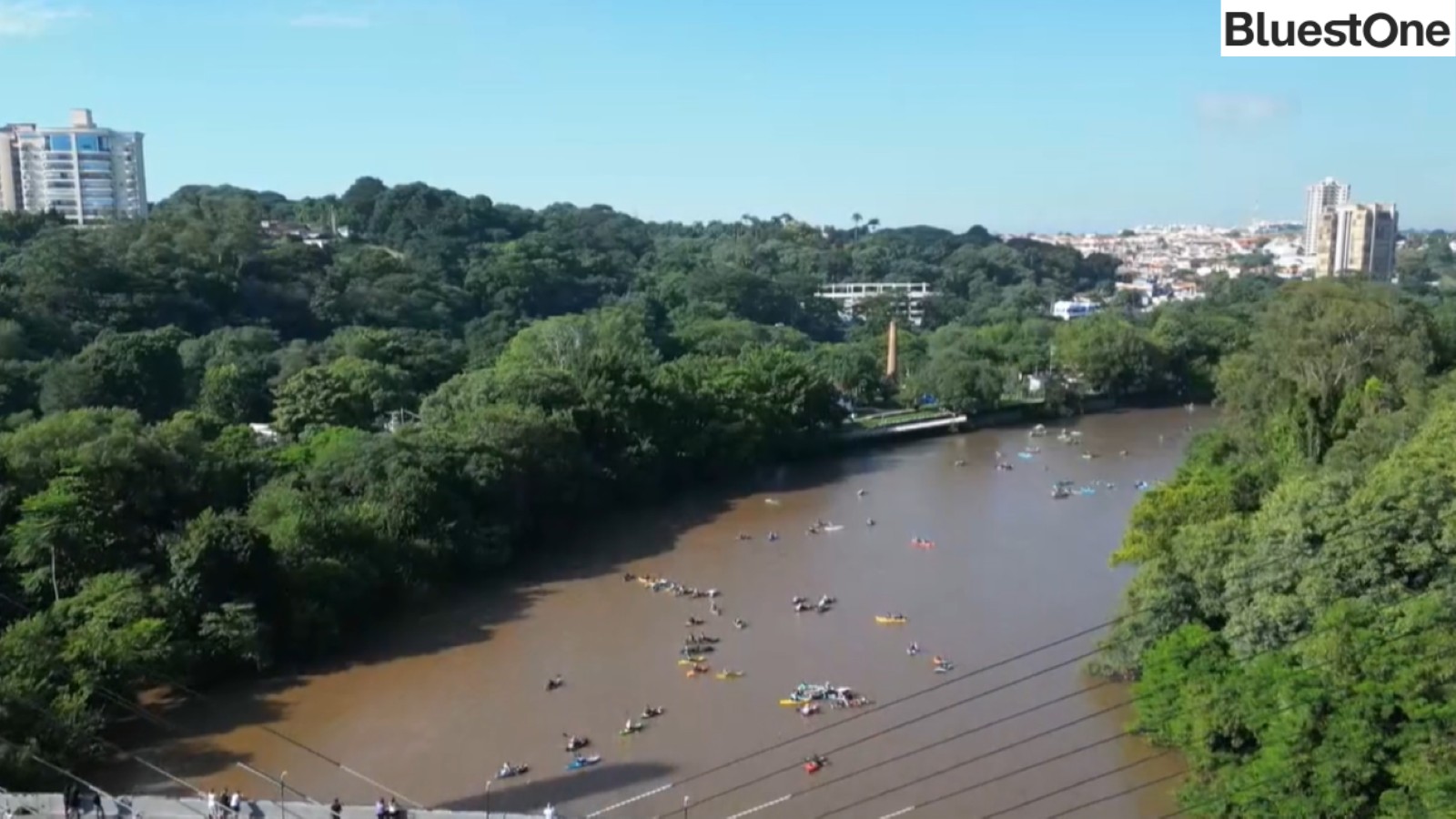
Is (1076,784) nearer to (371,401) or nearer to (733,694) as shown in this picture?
(733,694)

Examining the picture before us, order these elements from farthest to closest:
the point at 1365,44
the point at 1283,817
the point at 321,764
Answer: the point at 321,764
the point at 1365,44
the point at 1283,817

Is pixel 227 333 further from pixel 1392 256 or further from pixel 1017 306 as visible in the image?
pixel 1392 256

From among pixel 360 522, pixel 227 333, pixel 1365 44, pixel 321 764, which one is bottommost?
pixel 321 764

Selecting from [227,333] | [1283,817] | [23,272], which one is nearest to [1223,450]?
[1283,817]

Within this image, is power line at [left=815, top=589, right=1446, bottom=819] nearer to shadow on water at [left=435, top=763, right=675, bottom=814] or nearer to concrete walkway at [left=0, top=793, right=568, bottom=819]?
shadow on water at [left=435, top=763, right=675, bottom=814]

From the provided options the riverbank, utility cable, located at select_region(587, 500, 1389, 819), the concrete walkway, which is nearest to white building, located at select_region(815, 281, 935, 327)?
the riverbank
